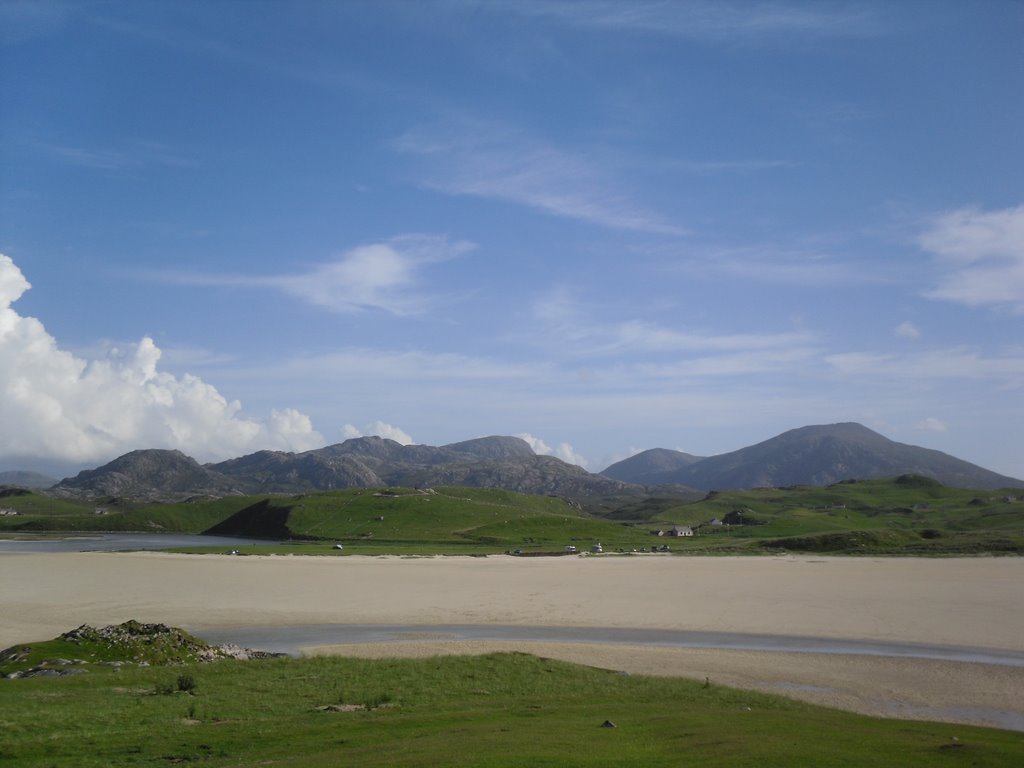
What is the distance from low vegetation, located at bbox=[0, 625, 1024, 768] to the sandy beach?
6.40 meters

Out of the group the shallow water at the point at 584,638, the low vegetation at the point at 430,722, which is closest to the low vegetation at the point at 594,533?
the shallow water at the point at 584,638

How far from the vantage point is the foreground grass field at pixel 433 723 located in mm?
17562

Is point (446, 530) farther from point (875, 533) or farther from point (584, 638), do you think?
point (584, 638)

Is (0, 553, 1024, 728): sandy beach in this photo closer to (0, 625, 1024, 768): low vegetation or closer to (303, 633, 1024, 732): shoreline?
(303, 633, 1024, 732): shoreline

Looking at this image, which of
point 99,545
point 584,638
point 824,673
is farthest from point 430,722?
point 99,545

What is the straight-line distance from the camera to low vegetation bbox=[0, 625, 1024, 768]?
17.6m

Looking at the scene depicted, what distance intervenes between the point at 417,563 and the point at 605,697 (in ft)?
234

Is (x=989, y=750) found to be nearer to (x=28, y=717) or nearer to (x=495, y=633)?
(x=28, y=717)

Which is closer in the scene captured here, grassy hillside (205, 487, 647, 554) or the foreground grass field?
the foreground grass field

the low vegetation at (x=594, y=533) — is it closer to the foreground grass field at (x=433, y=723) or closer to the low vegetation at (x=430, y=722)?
the low vegetation at (x=430, y=722)

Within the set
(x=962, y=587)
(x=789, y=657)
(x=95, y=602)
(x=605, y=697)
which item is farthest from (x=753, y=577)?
(x=95, y=602)

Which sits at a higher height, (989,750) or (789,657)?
(989,750)

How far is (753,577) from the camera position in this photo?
7806 centimetres

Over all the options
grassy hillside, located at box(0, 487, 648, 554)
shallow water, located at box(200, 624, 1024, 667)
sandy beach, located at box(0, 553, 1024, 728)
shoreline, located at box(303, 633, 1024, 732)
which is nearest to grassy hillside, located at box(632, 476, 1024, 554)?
sandy beach, located at box(0, 553, 1024, 728)
